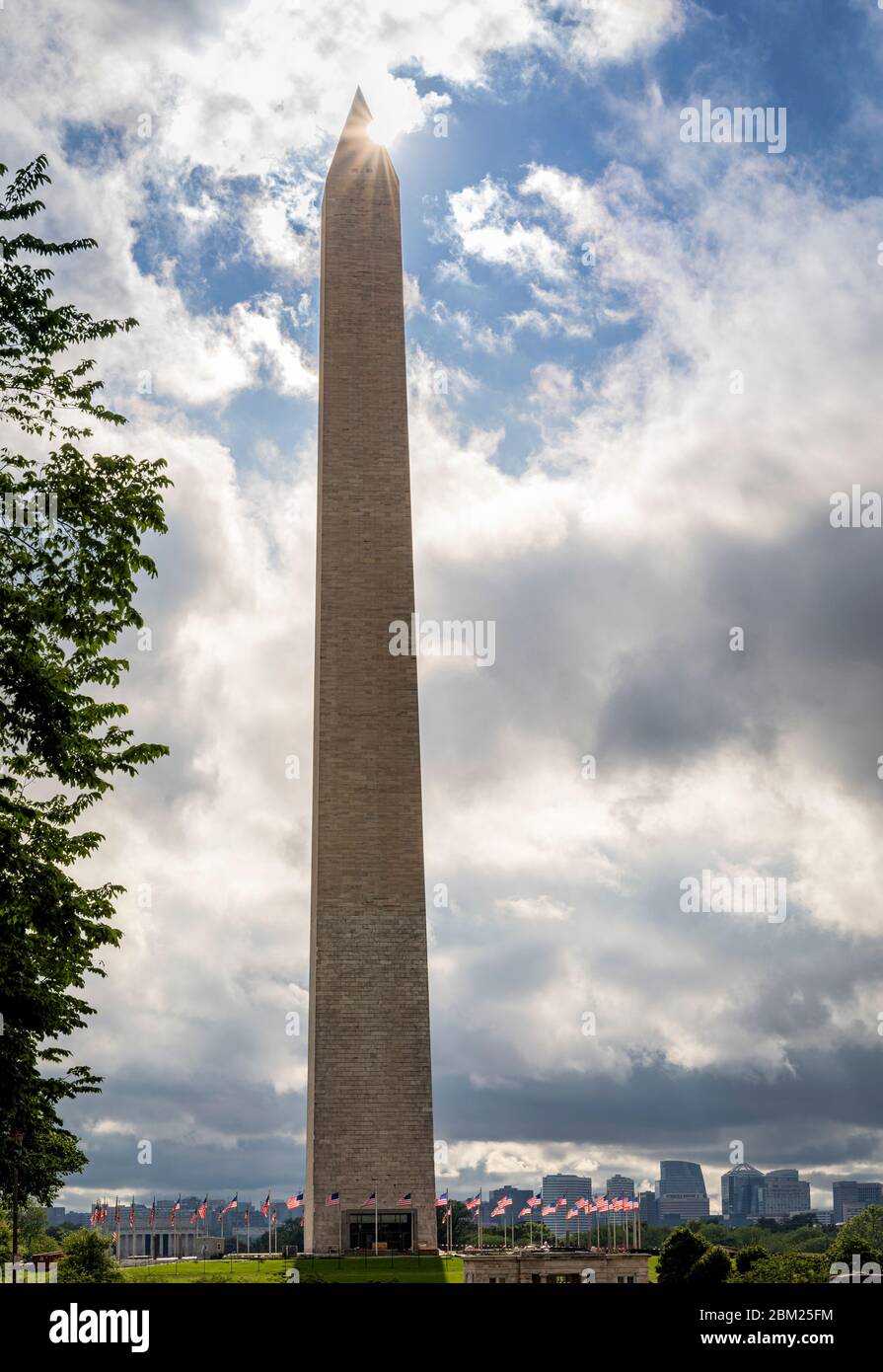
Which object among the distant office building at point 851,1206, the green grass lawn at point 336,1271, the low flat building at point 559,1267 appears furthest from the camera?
the distant office building at point 851,1206

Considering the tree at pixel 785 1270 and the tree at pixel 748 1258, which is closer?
the tree at pixel 785 1270

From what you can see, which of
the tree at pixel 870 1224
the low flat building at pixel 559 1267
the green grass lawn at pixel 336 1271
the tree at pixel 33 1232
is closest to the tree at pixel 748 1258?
the low flat building at pixel 559 1267

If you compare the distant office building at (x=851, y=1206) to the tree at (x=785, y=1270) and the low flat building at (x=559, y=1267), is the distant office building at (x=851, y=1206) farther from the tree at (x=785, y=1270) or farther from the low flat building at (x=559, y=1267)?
the tree at (x=785, y=1270)

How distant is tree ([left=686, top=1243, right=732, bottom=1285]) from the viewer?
35125 mm

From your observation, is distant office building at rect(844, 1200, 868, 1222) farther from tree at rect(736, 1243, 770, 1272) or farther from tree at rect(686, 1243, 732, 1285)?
tree at rect(686, 1243, 732, 1285)

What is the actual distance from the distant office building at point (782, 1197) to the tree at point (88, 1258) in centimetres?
5490

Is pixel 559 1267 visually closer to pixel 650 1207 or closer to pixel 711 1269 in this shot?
pixel 711 1269

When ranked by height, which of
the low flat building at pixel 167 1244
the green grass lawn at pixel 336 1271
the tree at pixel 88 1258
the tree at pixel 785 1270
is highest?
the tree at pixel 785 1270

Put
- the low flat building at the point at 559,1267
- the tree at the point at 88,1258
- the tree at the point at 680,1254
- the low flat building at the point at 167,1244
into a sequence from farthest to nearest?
the low flat building at the point at 167,1244 → the low flat building at the point at 559,1267 → the tree at the point at 88,1258 → the tree at the point at 680,1254

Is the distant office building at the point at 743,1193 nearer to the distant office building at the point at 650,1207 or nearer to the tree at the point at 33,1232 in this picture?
the distant office building at the point at 650,1207

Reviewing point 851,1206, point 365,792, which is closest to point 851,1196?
point 851,1206

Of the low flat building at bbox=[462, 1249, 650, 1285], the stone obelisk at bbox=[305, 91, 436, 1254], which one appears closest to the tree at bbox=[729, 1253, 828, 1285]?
the low flat building at bbox=[462, 1249, 650, 1285]

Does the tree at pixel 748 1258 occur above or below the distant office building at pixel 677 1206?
above

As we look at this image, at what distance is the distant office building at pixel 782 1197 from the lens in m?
90.1
